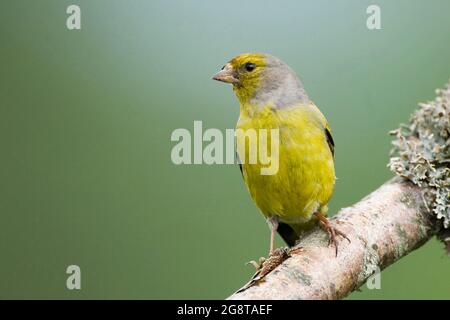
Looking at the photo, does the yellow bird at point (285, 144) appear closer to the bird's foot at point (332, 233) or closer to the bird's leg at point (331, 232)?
the bird's leg at point (331, 232)

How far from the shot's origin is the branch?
10.5 feet

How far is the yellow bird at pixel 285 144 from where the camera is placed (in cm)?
444

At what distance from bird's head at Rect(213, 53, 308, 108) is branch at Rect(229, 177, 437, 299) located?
1.08m

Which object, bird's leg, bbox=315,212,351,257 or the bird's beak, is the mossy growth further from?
the bird's beak

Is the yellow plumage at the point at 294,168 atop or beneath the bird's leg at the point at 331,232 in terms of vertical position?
atop

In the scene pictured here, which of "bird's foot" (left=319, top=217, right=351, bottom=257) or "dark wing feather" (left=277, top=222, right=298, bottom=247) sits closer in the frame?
"bird's foot" (left=319, top=217, right=351, bottom=257)

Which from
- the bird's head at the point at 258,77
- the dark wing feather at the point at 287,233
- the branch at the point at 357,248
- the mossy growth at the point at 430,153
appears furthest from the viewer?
the dark wing feather at the point at 287,233

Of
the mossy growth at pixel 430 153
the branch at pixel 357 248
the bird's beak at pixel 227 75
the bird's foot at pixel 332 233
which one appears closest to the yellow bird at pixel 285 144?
the bird's beak at pixel 227 75

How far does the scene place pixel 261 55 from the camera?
16.4 ft

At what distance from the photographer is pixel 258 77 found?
16.1 ft

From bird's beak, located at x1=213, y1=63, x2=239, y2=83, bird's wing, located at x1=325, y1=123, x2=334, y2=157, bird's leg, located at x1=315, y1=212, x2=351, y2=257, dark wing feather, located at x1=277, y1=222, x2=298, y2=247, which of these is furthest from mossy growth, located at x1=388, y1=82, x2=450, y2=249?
bird's beak, located at x1=213, y1=63, x2=239, y2=83

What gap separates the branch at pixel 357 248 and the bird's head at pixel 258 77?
108 centimetres
